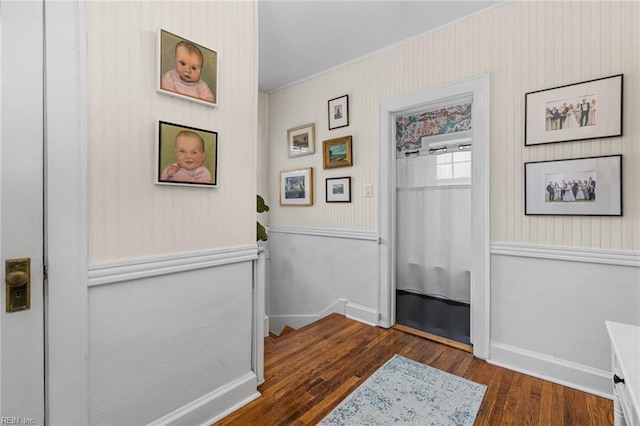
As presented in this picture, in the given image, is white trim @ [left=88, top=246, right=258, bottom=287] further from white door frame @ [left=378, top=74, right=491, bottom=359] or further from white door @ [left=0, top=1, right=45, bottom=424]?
white door frame @ [left=378, top=74, right=491, bottom=359]

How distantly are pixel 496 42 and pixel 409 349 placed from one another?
2.45m

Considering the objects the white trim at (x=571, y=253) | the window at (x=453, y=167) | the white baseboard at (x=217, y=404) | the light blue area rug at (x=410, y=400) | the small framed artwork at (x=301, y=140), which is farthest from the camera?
the window at (x=453, y=167)

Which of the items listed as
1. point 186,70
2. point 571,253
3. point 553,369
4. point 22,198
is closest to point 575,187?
point 571,253

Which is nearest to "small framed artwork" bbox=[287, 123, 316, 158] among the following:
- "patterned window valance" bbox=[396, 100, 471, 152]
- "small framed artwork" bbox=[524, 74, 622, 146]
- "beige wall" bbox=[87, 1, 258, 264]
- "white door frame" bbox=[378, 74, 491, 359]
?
"patterned window valance" bbox=[396, 100, 471, 152]

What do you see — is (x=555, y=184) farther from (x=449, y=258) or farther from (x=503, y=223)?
(x=449, y=258)

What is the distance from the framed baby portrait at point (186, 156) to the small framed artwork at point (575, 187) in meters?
2.07

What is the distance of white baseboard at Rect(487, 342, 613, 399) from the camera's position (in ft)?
6.00

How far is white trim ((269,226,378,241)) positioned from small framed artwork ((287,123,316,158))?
34.8 inches

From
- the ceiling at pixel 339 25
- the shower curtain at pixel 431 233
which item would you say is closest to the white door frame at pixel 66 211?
the ceiling at pixel 339 25

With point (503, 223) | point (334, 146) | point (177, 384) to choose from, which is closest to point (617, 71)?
point (503, 223)

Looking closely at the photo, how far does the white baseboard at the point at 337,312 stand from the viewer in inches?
115

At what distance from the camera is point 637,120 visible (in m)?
1.74

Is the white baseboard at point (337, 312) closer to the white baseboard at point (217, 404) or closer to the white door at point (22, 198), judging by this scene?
the white baseboard at point (217, 404)

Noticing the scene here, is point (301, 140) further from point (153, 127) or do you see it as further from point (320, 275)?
point (153, 127)
